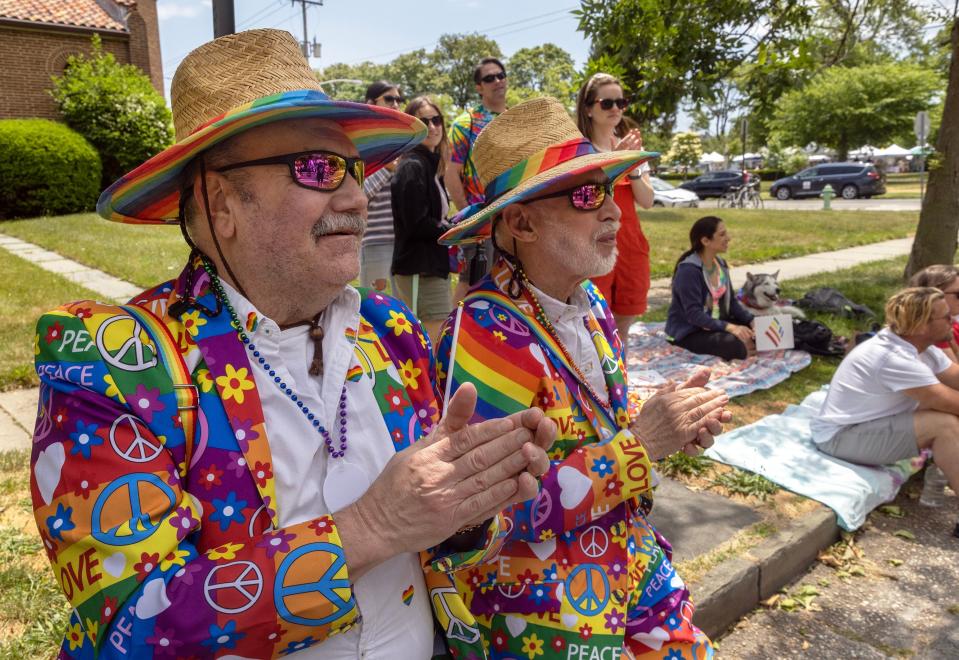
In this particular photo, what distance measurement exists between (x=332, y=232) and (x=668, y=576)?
142cm

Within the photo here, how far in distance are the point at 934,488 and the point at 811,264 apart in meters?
9.05

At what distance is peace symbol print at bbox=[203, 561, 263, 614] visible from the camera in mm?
1193

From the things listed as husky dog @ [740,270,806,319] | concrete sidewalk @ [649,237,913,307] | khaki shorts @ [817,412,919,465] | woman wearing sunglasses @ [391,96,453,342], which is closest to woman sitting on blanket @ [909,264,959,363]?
khaki shorts @ [817,412,919,465]

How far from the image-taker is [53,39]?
881 inches

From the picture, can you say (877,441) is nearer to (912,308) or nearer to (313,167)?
(912,308)

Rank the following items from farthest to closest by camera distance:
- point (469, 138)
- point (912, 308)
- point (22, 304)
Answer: point (22, 304) → point (469, 138) → point (912, 308)

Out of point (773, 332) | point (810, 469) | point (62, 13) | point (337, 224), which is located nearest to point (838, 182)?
point (773, 332)

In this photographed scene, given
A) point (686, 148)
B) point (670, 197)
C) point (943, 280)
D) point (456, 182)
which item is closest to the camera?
point (943, 280)

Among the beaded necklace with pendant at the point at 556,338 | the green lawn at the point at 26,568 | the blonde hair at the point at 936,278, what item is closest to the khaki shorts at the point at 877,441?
the green lawn at the point at 26,568

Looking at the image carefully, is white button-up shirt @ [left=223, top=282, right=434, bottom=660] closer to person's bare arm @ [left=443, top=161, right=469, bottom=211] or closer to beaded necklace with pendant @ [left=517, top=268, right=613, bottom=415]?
beaded necklace with pendant @ [left=517, top=268, right=613, bottom=415]

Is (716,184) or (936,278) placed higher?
(716,184)

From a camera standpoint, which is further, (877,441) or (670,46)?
(670,46)

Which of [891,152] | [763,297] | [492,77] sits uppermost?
[891,152]

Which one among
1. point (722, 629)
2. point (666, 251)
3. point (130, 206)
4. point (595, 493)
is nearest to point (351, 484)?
point (595, 493)
